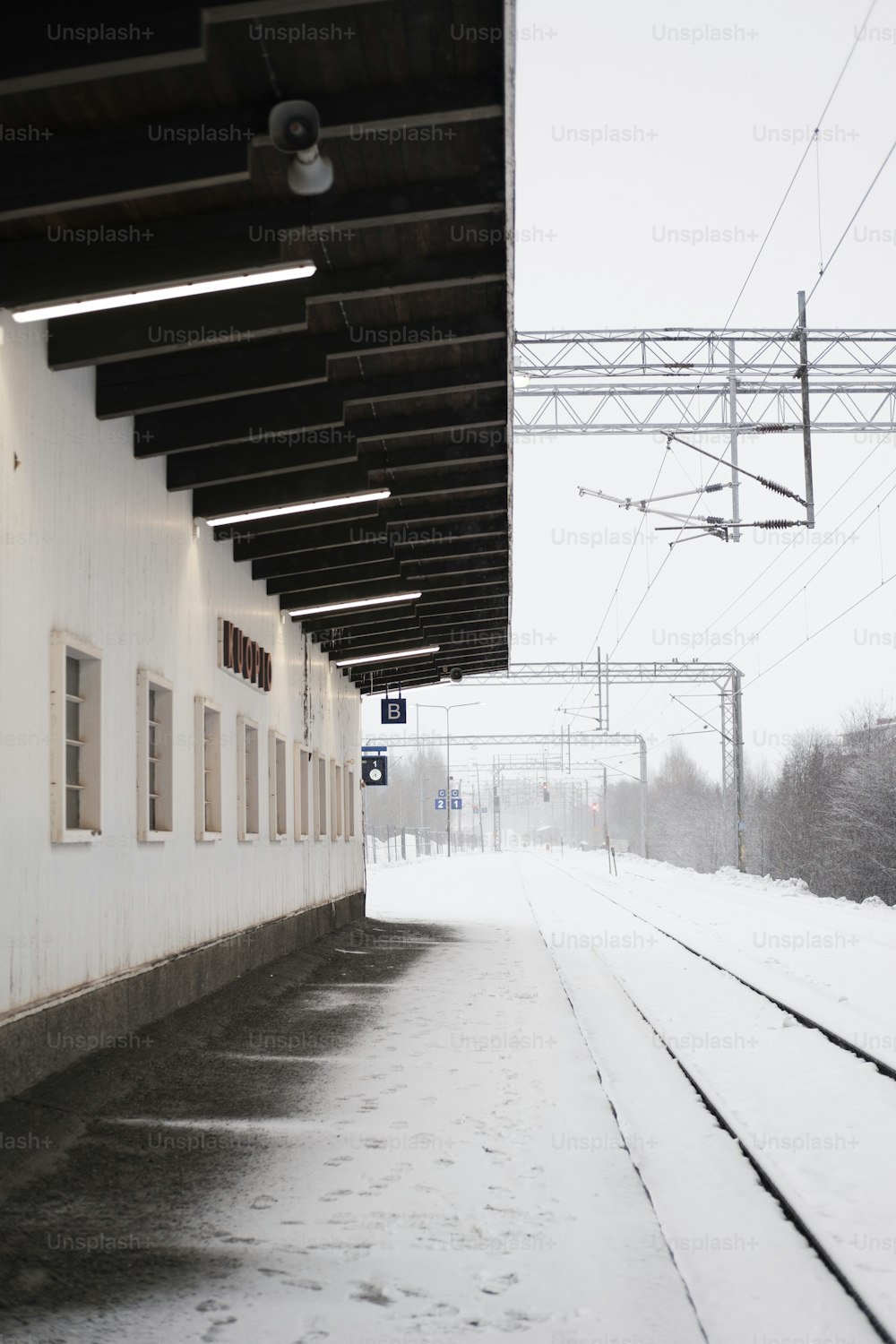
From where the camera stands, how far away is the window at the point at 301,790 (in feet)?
66.3

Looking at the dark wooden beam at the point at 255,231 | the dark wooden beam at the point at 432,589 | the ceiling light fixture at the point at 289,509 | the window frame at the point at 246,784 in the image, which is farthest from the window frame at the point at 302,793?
the dark wooden beam at the point at 255,231

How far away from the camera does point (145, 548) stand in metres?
11.3

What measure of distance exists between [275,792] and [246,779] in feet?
6.70

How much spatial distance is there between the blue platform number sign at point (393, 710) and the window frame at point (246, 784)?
12.8 meters

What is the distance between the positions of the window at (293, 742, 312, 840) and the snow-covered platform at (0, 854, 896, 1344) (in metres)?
5.99

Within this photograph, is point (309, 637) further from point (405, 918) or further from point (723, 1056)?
point (723, 1056)

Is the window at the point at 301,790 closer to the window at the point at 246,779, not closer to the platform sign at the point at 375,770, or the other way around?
the window at the point at 246,779

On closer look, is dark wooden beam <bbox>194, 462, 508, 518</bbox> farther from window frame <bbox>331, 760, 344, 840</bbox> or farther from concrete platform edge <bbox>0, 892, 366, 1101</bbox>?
window frame <bbox>331, 760, 344, 840</bbox>

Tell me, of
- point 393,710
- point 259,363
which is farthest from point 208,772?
point 393,710

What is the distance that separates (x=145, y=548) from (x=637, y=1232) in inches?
275

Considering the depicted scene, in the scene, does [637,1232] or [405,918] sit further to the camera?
[405,918]

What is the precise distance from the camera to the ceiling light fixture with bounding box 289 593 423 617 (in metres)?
19.0

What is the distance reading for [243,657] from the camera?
→ 1555cm

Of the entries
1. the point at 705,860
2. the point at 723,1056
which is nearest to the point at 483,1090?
the point at 723,1056
